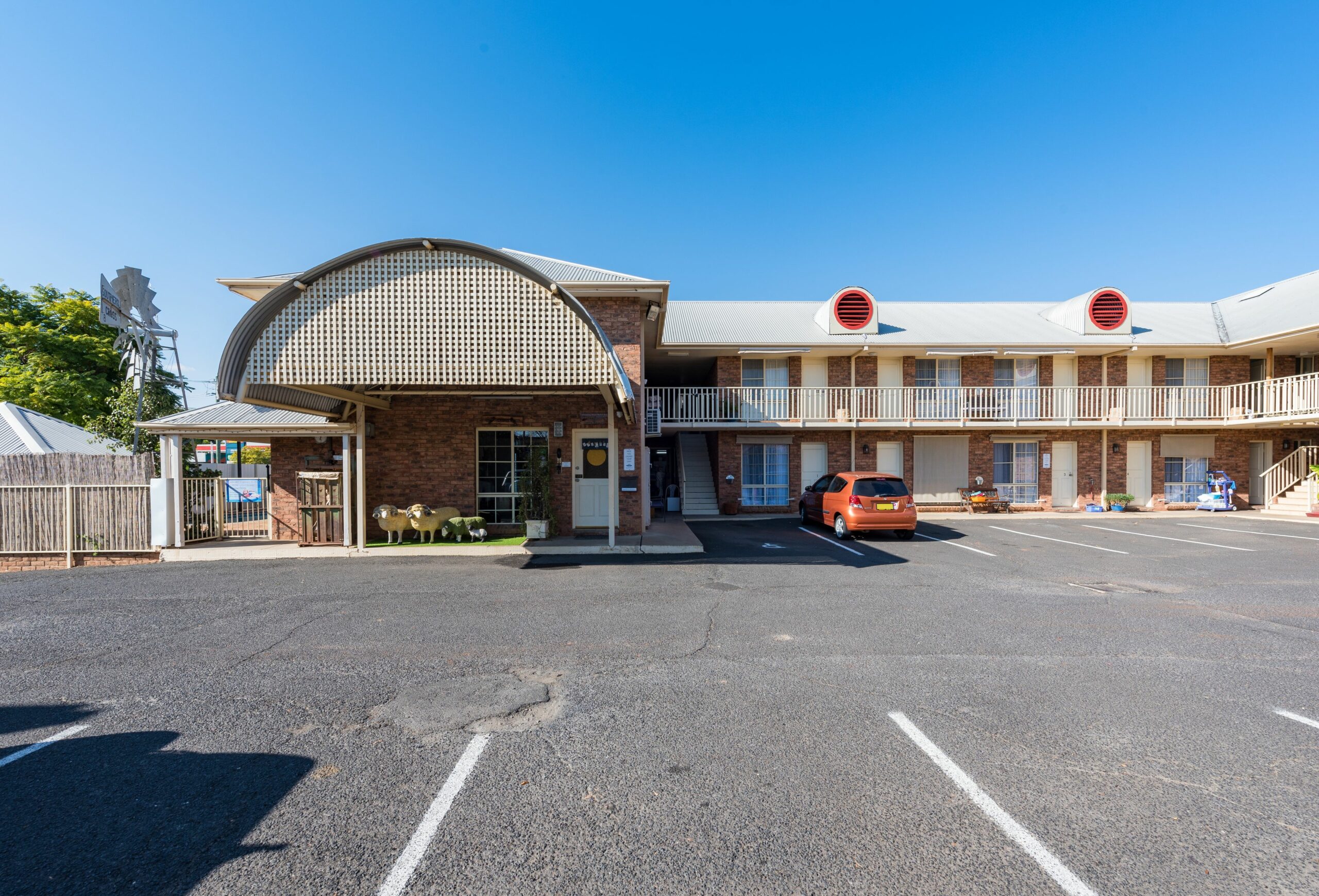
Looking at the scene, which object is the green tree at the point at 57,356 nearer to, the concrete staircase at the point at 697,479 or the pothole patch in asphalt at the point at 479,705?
the concrete staircase at the point at 697,479

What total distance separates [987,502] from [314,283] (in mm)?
19949

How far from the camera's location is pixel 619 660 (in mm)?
5457

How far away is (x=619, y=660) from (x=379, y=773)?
7.72 feet

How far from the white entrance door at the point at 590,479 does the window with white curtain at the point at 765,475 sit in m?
7.95

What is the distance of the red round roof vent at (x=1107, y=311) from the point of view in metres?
20.6

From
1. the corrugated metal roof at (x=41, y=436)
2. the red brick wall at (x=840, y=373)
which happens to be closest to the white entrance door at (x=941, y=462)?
the red brick wall at (x=840, y=373)

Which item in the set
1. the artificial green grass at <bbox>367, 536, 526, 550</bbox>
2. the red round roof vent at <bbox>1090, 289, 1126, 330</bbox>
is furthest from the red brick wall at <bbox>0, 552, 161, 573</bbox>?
the red round roof vent at <bbox>1090, 289, 1126, 330</bbox>

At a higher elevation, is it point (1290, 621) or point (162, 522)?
point (162, 522)

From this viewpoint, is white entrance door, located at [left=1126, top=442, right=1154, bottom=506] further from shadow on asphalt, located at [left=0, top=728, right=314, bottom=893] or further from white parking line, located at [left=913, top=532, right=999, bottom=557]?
shadow on asphalt, located at [left=0, top=728, right=314, bottom=893]

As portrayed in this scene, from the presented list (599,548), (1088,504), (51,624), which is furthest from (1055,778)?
(1088,504)

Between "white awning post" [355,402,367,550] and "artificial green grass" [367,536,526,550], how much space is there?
504mm

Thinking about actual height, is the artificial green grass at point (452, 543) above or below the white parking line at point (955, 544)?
above

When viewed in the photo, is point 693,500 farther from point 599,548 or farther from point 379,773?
point 379,773

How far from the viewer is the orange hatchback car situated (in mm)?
13359
